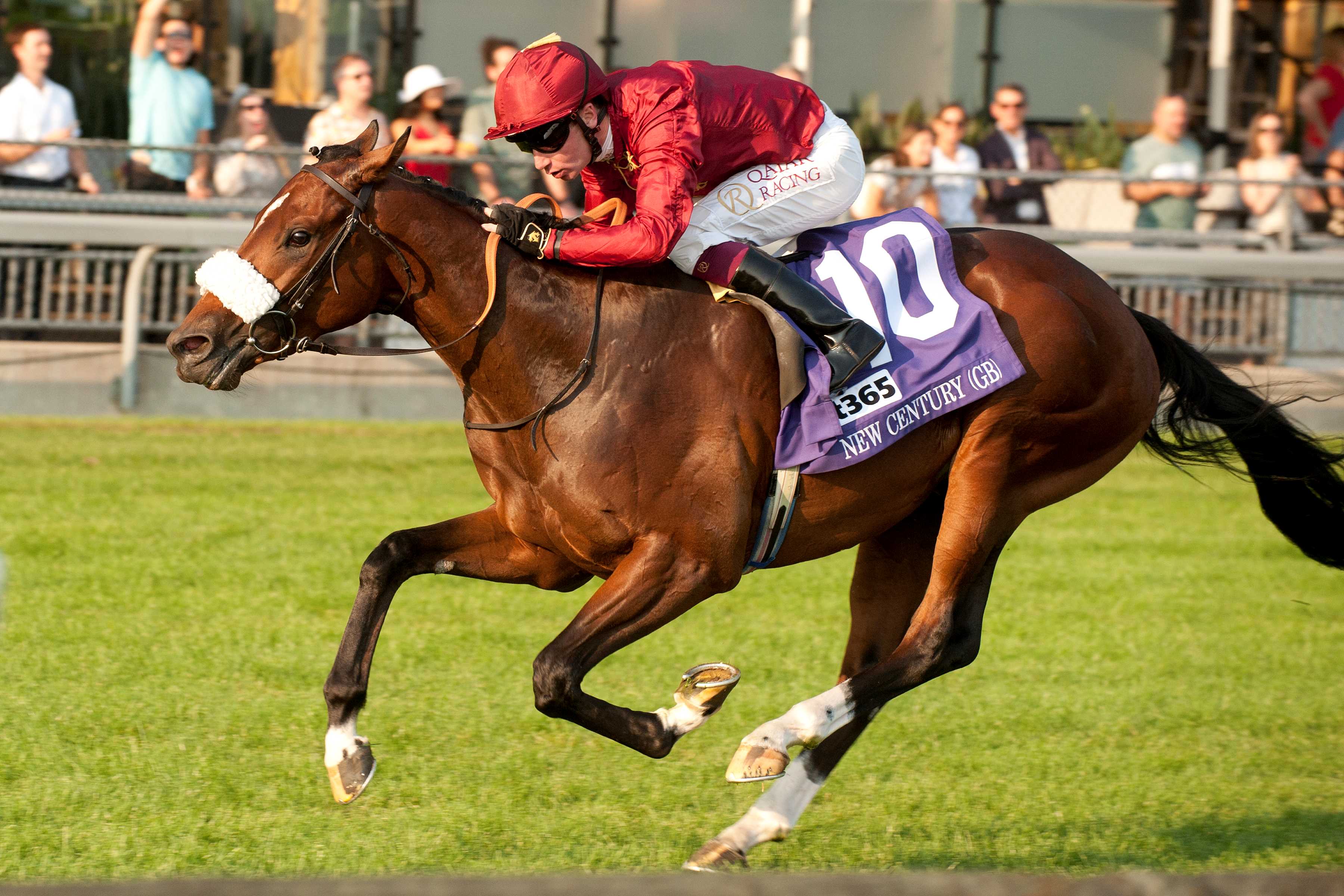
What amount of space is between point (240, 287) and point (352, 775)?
111 centimetres

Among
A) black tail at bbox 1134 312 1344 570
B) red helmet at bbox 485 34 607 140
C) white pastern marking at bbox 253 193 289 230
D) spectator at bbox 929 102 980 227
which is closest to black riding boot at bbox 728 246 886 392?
red helmet at bbox 485 34 607 140

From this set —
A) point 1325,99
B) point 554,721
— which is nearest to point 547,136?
point 554,721

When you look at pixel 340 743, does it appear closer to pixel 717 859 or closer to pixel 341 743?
pixel 341 743

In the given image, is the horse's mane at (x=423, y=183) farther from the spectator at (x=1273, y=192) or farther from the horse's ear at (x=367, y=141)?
the spectator at (x=1273, y=192)

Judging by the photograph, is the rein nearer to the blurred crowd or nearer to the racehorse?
the racehorse

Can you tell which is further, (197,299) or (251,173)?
(251,173)

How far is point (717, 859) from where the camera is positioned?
357 centimetres

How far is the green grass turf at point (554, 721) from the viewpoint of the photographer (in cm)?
384

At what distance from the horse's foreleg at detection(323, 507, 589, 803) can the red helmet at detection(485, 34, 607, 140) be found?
3.01ft

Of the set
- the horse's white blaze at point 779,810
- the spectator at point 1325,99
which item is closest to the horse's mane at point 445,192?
the horse's white blaze at point 779,810

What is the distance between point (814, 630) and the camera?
6137mm

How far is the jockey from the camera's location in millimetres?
3506

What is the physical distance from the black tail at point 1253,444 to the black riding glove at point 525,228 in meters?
1.79

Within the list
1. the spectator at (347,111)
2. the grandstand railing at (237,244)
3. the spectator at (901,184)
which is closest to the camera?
the spectator at (347,111)
